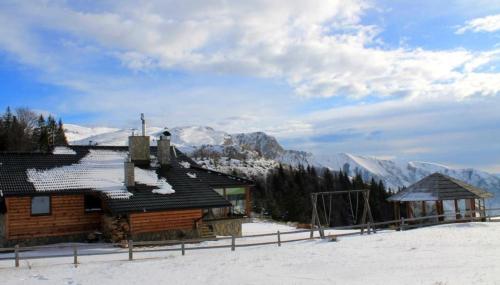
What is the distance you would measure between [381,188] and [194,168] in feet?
214

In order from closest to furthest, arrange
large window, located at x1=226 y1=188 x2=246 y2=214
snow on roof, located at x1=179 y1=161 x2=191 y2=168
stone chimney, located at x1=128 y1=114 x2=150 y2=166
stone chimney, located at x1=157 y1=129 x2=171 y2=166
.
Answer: stone chimney, located at x1=128 y1=114 x2=150 y2=166, stone chimney, located at x1=157 y1=129 x2=171 y2=166, large window, located at x1=226 y1=188 x2=246 y2=214, snow on roof, located at x1=179 y1=161 x2=191 y2=168

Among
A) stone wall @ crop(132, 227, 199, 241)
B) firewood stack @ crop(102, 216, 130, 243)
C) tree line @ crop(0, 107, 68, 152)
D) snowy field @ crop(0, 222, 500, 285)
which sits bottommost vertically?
snowy field @ crop(0, 222, 500, 285)

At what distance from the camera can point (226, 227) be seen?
29.8 metres

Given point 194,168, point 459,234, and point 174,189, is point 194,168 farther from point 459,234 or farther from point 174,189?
point 459,234

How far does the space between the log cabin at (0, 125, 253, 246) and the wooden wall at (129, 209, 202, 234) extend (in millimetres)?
25

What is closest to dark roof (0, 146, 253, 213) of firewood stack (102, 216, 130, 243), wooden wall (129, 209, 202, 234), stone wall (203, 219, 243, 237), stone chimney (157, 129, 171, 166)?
stone chimney (157, 129, 171, 166)

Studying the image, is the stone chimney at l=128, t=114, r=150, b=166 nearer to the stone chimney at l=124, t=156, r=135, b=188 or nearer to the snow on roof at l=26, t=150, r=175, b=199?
the snow on roof at l=26, t=150, r=175, b=199

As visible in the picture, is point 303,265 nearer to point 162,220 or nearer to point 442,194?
point 162,220

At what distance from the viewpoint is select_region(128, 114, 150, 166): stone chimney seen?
2906cm

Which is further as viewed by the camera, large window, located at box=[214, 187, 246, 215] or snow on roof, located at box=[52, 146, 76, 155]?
large window, located at box=[214, 187, 246, 215]

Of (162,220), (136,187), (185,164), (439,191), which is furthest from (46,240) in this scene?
(439,191)

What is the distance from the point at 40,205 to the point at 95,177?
313 cm

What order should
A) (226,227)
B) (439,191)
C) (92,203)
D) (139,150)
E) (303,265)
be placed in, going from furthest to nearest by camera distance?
(439,191) → (226,227) → (139,150) → (92,203) → (303,265)

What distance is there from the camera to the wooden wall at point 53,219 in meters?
23.5
